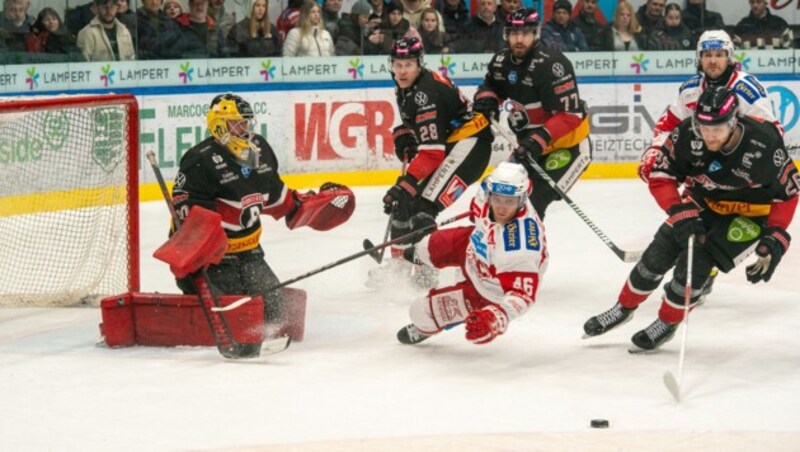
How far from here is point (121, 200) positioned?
6734mm

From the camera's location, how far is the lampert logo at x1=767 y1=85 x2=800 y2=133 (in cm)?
1099

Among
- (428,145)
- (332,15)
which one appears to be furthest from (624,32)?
(428,145)

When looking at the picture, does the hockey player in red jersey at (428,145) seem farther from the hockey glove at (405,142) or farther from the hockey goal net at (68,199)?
the hockey goal net at (68,199)

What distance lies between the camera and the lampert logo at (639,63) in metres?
11.0

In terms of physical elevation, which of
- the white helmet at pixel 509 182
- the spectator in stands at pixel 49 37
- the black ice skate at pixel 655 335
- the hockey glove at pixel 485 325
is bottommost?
the black ice skate at pixel 655 335

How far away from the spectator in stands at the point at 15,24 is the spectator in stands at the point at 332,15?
212 centimetres

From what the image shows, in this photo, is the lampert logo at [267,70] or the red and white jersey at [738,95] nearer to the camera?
the red and white jersey at [738,95]

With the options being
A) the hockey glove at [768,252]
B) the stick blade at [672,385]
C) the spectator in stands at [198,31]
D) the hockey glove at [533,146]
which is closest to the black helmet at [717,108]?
the hockey glove at [768,252]

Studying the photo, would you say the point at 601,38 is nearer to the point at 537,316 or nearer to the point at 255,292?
the point at 537,316

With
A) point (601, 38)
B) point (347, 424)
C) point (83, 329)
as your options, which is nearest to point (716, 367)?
point (347, 424)

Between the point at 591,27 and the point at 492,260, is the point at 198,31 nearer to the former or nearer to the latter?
the point at 591,27

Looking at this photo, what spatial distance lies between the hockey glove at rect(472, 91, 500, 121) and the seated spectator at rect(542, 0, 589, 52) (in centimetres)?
393

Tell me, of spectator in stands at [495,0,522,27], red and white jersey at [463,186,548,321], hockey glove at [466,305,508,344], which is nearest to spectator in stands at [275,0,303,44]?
spectator in stands at [495,0,522,27]

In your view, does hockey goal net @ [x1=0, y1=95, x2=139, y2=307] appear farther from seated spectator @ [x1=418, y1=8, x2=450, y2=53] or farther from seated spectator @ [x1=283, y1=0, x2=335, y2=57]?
seated spectator @ [x1=418, y1=8, x2=450, y2=53]
